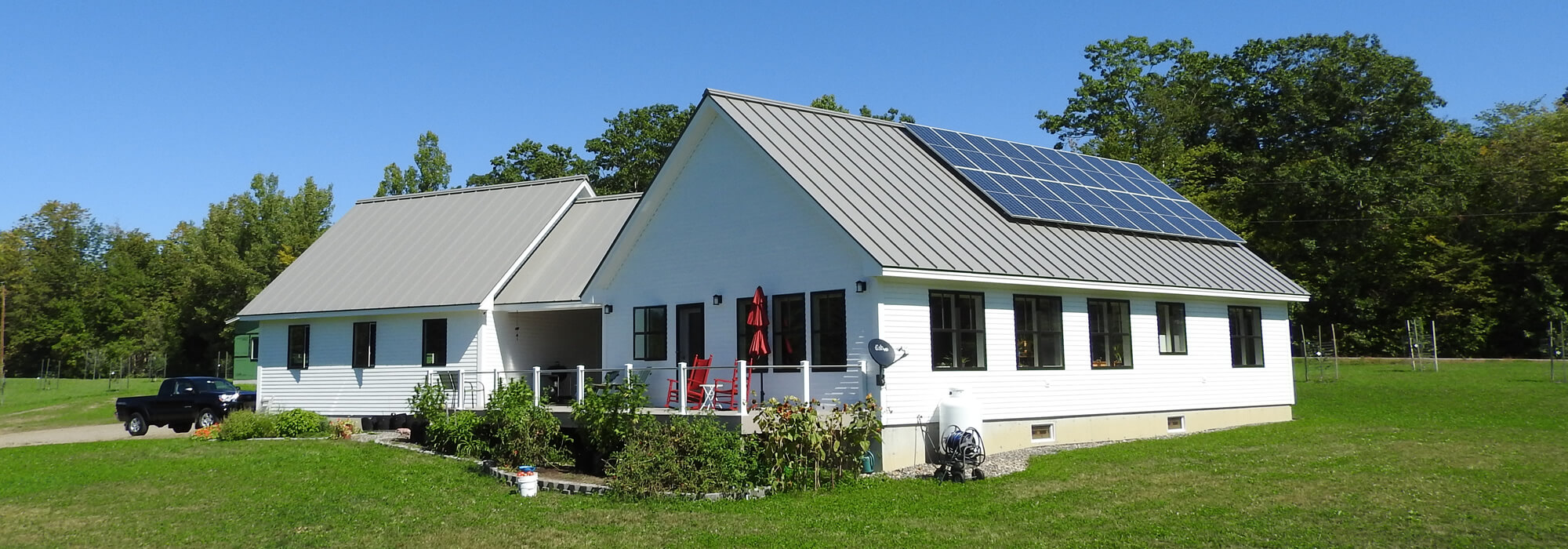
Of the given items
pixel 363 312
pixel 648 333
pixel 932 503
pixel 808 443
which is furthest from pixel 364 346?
pixel 932 503

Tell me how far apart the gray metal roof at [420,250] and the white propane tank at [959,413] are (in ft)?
42.0

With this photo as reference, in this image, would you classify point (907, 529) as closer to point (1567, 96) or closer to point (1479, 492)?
point (1479, 492)

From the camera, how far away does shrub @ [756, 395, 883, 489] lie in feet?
48.8

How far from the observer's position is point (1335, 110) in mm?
49844

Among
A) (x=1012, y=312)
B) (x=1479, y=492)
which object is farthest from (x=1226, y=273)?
(x=1479, y=492)

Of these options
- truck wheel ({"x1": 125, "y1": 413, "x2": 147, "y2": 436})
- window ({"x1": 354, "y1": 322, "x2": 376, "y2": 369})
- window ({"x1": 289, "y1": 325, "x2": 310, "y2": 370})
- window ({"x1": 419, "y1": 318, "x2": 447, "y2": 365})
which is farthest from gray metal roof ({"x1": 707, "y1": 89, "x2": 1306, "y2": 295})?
truck wheel ({"x1": 125, "y1": 413, "x2": 147, "y2": 436})

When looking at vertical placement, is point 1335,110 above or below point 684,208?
above

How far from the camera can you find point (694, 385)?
19.5 metres

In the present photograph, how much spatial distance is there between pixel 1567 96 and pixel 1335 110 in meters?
39.6

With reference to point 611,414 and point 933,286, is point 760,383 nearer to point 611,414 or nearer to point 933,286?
point 611,414

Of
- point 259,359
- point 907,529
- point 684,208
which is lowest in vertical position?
point 907,529

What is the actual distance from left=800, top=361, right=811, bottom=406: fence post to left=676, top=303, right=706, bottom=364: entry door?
329 cm

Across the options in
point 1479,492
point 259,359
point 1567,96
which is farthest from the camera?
point 1567,96

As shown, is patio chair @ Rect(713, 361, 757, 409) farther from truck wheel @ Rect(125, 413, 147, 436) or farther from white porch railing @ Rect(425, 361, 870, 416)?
truck wheel @ Rect(125, 413, 147, 436)
